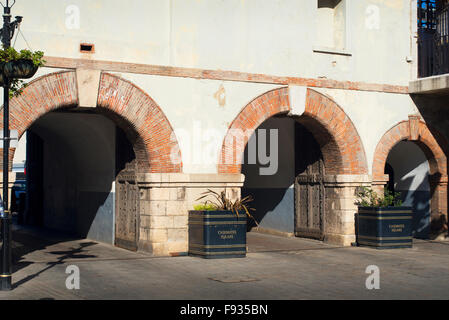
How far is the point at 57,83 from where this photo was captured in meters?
13.0

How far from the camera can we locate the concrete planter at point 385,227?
15438 mm

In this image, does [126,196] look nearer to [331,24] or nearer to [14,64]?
[14,64]

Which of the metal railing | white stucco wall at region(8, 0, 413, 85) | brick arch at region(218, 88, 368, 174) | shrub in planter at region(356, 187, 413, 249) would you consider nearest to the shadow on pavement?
brick arch at region(218, 88, 368, 174)

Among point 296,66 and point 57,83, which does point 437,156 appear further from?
point 57,83

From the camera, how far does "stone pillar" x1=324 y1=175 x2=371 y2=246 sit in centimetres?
1616

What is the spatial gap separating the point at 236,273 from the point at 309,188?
589 cm

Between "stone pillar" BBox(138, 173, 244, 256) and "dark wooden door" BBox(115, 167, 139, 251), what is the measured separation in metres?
0.35

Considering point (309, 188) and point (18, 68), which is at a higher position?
point (18, 68)

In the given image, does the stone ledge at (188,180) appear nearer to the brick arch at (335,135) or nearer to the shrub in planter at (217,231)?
the shrub in planter at (217,231)

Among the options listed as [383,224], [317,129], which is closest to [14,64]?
[317,129]

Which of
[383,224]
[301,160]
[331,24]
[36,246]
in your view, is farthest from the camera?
[301,160]

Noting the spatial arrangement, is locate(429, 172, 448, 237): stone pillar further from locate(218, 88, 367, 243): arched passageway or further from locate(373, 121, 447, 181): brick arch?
locate(218, 88, 367, 243): arched passageway

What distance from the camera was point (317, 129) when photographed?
1633 cm

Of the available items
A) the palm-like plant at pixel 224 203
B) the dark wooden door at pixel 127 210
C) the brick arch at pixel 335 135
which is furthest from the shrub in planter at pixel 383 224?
the dark wooden door at pixel 127 210
